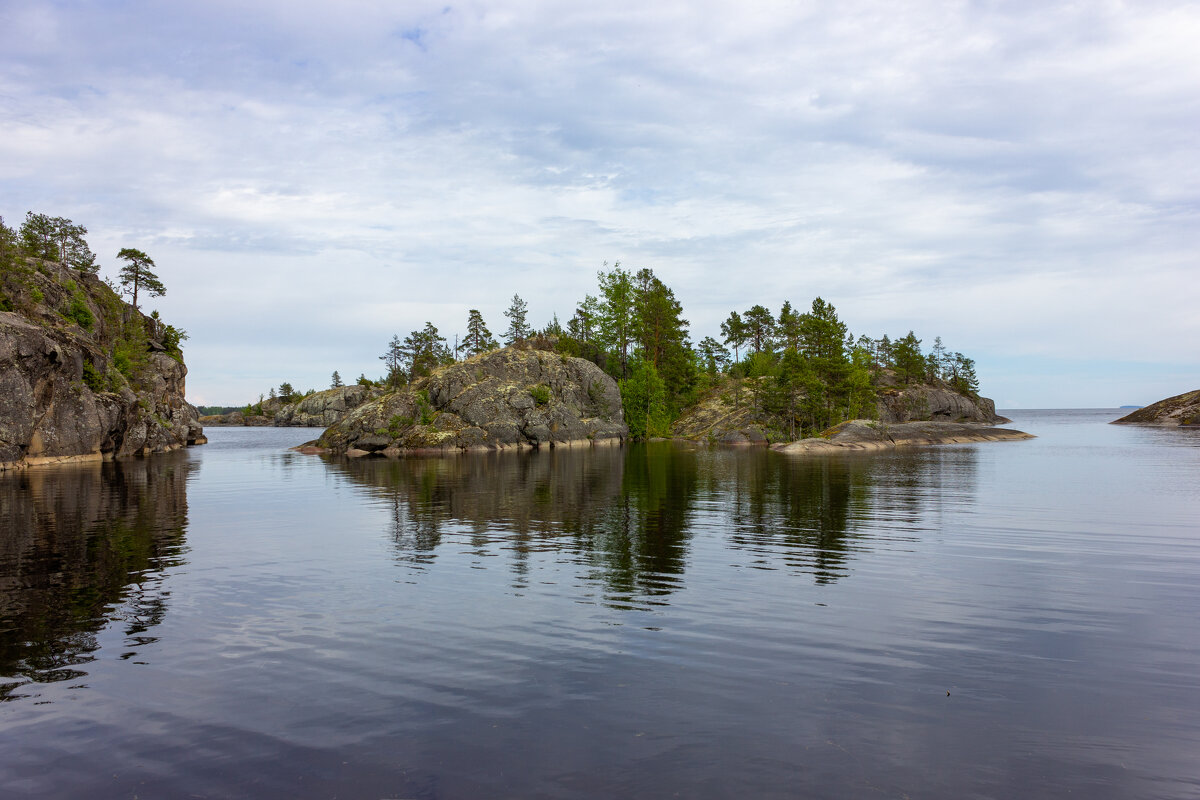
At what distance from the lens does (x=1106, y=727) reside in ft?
32.3

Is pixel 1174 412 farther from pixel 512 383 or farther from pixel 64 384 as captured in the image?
pixel 64 384

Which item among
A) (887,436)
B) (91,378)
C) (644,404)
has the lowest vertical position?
(887,436)

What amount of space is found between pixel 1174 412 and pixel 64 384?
21447cm

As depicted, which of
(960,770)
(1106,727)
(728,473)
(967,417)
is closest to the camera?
(960,770)

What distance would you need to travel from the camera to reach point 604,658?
508 inches

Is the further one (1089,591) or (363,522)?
(363,522)

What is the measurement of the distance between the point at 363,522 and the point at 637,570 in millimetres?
16821

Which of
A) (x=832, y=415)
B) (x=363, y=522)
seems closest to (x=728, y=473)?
(x=363, y=522)

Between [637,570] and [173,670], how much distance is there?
12534mm

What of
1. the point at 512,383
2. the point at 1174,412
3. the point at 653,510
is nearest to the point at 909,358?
the point at 1174,412

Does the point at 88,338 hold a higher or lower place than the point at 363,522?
higher

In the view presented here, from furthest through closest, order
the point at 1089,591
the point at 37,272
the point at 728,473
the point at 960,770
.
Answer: the point at 37,272 → the point at 728,473 → the point at 1089,591 → the point at 960,770

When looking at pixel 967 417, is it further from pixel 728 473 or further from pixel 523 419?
pixel 728 473

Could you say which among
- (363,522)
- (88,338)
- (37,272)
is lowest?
(363,522)
